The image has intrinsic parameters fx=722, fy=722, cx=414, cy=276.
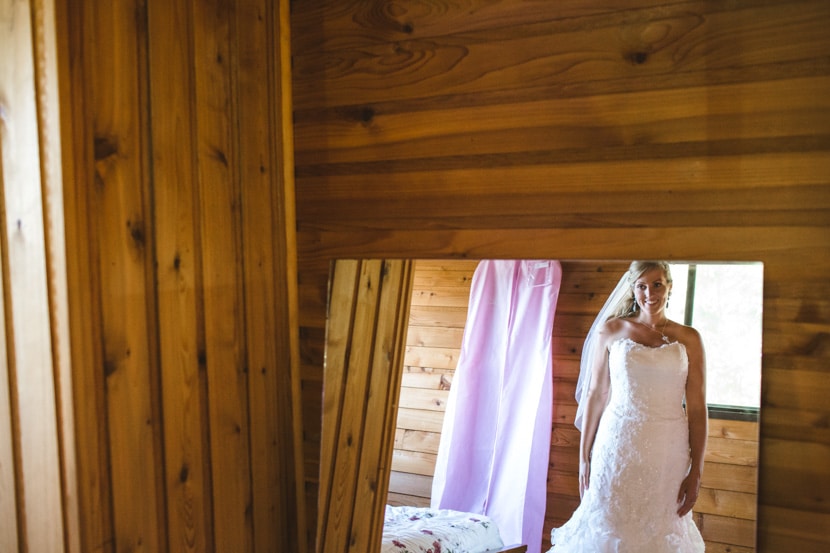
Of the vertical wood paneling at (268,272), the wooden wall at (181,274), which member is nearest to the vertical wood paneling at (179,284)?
the wooden wall at (181,274)

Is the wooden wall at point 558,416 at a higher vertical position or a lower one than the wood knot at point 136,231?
lower

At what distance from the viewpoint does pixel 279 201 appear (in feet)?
4.09

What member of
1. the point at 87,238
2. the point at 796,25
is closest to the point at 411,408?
the point at 87,238

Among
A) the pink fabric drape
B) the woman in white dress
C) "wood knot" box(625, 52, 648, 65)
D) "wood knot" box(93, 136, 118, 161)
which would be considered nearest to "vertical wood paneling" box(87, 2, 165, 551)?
"wood knot" box(93, 136, 118, 161)

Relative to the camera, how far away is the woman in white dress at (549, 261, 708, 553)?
97 centimetres

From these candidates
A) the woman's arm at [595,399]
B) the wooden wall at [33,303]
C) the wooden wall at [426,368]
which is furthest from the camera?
the wooden wall at [426,368]

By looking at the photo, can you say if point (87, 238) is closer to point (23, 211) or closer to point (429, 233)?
point (23, 211)

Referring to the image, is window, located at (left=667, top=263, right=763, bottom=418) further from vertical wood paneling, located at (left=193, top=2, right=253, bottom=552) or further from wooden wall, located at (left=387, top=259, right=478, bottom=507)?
vertical wood paneling, located at (left=193, top=2, right=253, bottom=552)

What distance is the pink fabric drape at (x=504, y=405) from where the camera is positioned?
1045 millimetres

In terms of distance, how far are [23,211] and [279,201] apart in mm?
422

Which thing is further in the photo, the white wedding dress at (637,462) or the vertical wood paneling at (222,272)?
the vertical wood paneling at (222,272)

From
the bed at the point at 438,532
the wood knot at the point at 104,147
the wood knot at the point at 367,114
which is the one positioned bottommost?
the bed at the point at 438,532

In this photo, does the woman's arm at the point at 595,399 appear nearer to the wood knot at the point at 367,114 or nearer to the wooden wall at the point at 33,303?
the wood knot at the point at 367,114

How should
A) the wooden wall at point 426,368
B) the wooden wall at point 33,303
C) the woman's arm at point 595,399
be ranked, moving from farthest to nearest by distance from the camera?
the wooden wall at point 426,368, the woman's arm at point 595,399, the wooden wall at point 33,303
